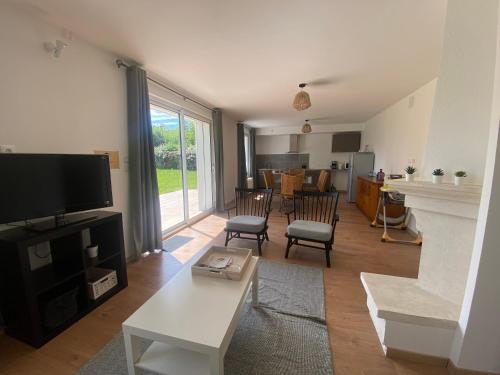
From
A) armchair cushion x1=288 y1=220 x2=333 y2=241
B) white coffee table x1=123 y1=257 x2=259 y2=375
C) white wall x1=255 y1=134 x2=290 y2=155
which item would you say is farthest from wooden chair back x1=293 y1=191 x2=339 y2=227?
white wall x1=255 y1=134 x2=290 y2=155

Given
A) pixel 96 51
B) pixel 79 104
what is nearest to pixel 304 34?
pixel 96 51

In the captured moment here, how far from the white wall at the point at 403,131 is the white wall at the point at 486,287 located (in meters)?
2.45

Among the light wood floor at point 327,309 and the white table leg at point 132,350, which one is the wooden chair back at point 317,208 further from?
the white table leg at point 132,350

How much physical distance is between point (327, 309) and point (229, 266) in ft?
3.18

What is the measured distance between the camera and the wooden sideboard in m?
3.60

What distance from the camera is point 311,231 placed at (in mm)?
2354

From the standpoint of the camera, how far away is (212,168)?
4660 mm

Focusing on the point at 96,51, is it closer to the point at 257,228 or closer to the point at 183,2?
the point at 183,2

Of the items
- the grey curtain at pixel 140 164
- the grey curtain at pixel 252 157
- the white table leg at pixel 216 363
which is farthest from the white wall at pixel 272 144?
the white table leg at pixel 216 363

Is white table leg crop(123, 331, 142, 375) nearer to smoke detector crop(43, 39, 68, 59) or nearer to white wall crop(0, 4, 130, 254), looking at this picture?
white wall crop(0, 4, 130, 254)

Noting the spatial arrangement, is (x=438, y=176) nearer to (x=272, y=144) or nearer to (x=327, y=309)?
(x=327, y=309)

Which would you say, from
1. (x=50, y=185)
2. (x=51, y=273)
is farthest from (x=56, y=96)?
(x=51, y=273)

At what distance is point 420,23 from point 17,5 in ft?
10.3

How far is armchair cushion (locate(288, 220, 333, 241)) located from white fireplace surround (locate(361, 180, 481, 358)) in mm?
803
